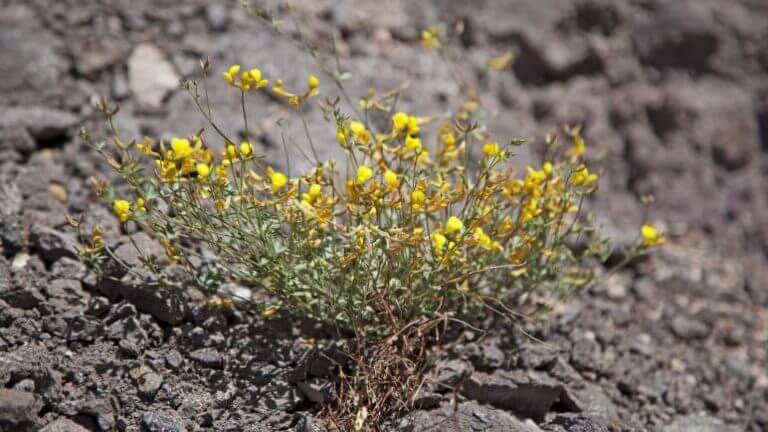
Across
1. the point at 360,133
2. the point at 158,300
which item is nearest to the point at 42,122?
the point at 158,300

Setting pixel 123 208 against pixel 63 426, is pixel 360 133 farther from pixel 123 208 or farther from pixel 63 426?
pixel 63 426

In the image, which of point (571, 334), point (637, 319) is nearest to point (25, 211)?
point (571, 334)

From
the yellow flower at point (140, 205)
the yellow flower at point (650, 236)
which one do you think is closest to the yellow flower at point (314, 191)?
the yellow flower at point (140, 205)

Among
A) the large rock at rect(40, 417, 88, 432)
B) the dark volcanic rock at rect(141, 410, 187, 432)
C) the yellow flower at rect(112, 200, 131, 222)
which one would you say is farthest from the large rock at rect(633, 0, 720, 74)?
the large rock at rect(40, 417, 88, 432)

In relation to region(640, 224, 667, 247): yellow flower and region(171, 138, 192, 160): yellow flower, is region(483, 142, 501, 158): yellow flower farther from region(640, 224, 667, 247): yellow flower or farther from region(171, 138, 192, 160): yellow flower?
region(171, 138, 192, 160): yellow flower

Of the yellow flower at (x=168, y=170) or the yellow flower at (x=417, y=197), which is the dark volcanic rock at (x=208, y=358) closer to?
the yellow flower at (x=168, y=170)

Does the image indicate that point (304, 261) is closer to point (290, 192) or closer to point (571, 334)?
point (290, 192)
